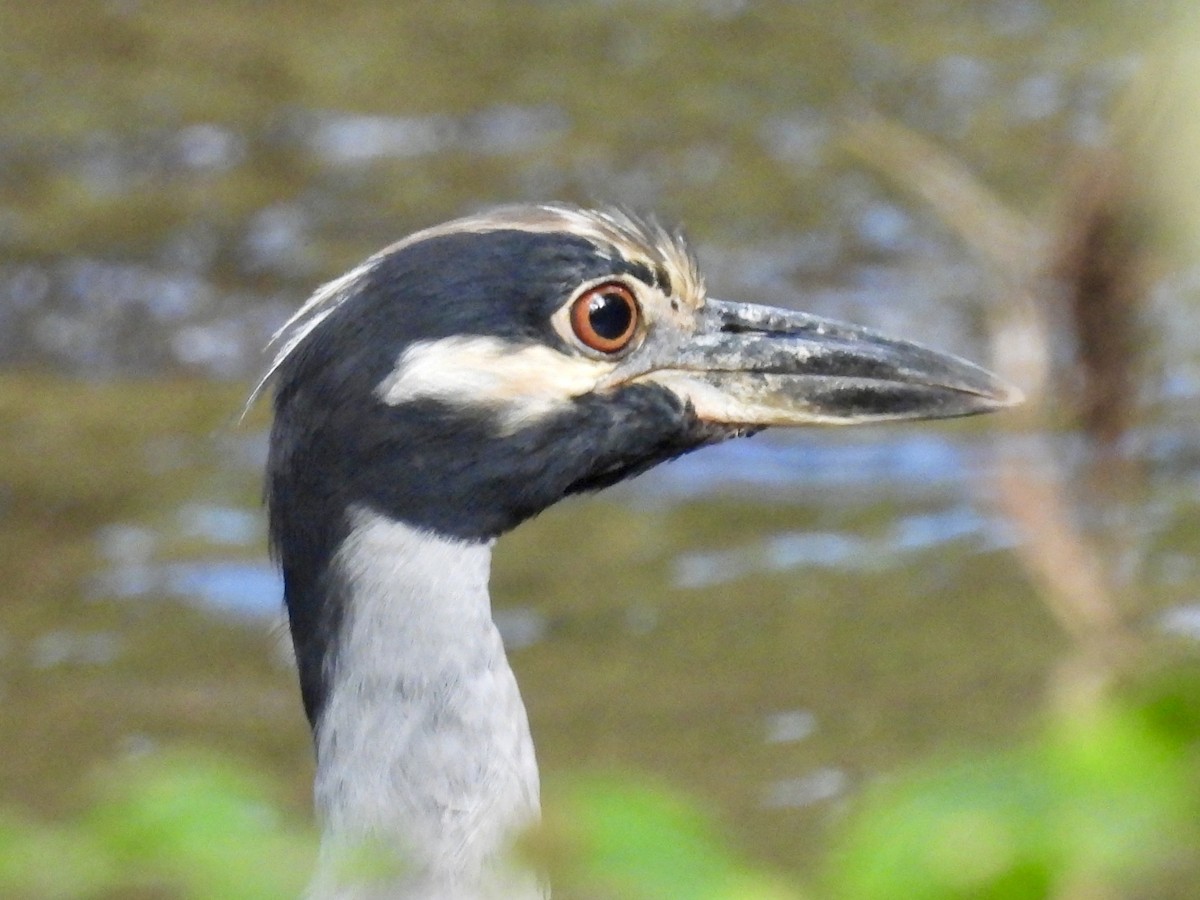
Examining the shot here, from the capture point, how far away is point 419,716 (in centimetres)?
345

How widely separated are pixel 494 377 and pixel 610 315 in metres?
0.29

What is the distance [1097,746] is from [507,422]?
2.26m

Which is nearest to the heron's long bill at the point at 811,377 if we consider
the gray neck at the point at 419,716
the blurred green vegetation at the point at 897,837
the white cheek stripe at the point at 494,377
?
the white cheek stripe at the point at 494,377

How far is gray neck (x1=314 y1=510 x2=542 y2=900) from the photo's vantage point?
11.2 feet

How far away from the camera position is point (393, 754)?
3414mm

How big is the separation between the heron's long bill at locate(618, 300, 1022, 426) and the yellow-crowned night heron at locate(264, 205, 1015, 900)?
0.19 m

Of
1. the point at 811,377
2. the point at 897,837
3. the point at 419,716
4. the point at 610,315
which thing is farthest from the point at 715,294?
the point at 897,837

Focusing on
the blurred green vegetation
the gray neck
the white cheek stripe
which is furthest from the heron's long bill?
the blurred green vegetation

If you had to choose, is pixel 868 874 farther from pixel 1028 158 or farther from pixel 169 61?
pixel 169 61

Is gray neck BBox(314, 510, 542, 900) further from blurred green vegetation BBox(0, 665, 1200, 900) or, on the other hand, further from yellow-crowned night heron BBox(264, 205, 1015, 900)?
blurred green vegetation BBox(0, 665, 1200, 900)

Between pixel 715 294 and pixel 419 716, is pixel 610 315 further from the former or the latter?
pixel 715 294

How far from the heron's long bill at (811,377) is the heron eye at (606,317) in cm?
12

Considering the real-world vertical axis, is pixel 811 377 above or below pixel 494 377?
above

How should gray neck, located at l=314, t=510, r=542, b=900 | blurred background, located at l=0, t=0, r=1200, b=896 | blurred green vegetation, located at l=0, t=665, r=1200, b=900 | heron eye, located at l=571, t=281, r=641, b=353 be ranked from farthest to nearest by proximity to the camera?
1. heron eye, located at l=571, t=281, r=641, b=353
2. gray neck, located at l=314, t=510, r=542, b=900
3. blurred background, located at l=0, t=0, r=1200, b=896
4. blurred green vegetation, located at l=0, t=665, r=1200, b=900
